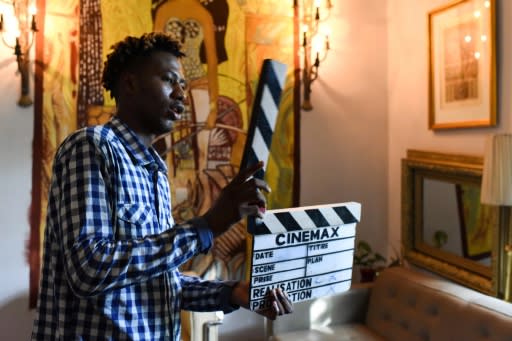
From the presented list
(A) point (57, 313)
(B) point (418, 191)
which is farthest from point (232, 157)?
(A) point (57, 313)

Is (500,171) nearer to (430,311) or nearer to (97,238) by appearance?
(430,311)

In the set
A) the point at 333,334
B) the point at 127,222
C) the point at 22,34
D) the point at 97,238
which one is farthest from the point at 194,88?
the point at 97,238

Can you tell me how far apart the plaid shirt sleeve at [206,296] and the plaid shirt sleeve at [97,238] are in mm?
358

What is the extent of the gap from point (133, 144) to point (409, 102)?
2.52 m

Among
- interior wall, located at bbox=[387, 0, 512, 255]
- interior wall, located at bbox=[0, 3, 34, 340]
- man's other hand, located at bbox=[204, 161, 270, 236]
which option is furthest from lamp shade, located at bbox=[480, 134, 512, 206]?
interior wall, located at bbox=[0, 3, 34, 340]

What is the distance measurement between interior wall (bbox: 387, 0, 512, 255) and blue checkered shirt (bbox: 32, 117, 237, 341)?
205 centimetres

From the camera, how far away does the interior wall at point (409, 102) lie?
2850 mm

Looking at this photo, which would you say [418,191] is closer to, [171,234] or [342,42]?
[342,42]

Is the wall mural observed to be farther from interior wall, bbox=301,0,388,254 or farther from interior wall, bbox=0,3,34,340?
interior wall, bbox=301,0,388,254

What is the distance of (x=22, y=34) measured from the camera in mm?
2633

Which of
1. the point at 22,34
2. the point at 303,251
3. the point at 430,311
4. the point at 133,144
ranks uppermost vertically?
the point at 22,34

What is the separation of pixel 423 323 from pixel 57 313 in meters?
1.96

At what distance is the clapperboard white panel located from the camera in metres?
1.19

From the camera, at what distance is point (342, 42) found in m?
3.36
